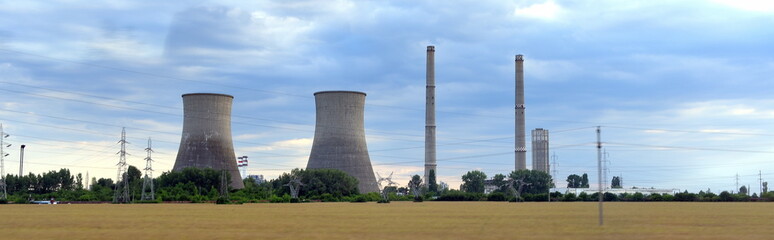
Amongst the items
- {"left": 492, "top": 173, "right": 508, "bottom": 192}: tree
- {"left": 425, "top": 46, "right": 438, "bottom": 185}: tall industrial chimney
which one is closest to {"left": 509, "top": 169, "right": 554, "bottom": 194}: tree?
{"left": 492, "top": 173, "right": 508, "bottom": 192}: tree

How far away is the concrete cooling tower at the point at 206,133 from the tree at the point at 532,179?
2076 inches

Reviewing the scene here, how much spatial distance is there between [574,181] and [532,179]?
62.3m

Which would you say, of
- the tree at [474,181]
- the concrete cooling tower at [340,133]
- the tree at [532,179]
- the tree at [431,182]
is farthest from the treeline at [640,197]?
the tree at [474,181]

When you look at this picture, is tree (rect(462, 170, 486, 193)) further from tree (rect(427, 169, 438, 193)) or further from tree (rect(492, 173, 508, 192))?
tree (rect(427, 169, 438, 193))

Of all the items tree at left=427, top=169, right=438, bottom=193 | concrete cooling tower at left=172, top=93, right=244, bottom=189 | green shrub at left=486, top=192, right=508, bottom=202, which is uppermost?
concrete cooling tower at left=172, top=93, right=244, bottom=189

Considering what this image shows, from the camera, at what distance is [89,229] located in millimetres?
28625

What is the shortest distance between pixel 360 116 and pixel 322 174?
8.14 m

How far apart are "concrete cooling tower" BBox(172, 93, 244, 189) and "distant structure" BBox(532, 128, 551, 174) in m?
69.5

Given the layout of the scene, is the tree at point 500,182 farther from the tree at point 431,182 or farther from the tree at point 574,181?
the tree at point 574,181

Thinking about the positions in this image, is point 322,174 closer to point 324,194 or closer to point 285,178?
point 324,194

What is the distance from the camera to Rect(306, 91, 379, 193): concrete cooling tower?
88188 millimetres

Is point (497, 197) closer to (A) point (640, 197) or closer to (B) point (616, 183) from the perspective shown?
(A) point (640, 197)

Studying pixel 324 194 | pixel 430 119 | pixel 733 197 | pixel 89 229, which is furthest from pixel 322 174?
pixel 89 229

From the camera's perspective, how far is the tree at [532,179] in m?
131
